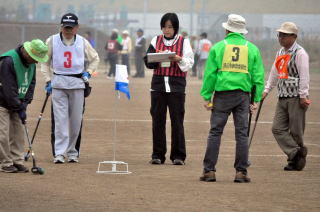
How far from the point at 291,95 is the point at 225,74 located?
6.23 ft

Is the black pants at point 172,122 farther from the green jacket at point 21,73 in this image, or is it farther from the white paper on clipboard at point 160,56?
the green jacket at point 21,73

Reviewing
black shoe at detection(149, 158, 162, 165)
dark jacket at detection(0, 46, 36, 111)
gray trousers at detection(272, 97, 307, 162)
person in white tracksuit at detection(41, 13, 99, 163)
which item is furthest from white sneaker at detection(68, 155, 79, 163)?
gray trousers at detection(272, 97, 307, 162)

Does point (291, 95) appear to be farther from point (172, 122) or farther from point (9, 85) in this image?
point (9, 85)

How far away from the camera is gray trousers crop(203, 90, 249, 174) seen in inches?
423

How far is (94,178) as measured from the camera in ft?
35.7

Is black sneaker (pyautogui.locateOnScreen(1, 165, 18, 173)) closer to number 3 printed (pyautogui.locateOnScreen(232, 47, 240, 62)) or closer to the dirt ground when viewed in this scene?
the dirt ground

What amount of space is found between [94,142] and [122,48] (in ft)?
86.0

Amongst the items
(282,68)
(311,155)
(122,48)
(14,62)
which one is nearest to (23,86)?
(14,62)

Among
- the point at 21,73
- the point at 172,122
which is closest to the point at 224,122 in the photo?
the point at 172,122

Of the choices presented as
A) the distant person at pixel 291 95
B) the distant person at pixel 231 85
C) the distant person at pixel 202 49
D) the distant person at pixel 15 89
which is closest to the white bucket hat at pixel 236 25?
the distant person at pixel 231 85

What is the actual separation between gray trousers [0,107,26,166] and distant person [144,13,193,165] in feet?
6.35

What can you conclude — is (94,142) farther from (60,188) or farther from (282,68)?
(60,188)

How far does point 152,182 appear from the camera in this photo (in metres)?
10.6

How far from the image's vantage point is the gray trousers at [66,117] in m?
12.7
